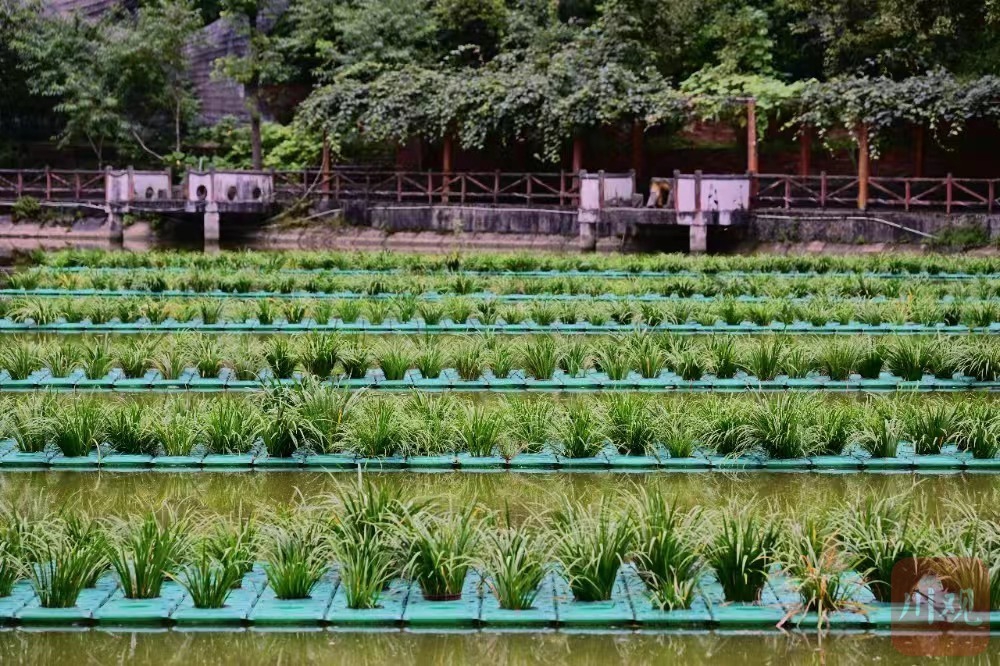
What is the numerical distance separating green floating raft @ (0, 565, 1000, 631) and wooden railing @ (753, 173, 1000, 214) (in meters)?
21.5

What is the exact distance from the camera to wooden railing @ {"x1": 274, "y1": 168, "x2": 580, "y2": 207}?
31.4 meters

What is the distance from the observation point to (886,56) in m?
29.1

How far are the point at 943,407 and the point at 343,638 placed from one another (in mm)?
5316

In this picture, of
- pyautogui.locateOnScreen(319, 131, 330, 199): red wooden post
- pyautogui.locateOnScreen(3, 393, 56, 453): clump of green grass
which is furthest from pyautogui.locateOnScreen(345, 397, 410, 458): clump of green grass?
pyautogui.locateOnScreen(319, 131, 330, 199): red wooden post

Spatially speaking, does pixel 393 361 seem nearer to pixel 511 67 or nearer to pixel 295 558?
pixel 295 558

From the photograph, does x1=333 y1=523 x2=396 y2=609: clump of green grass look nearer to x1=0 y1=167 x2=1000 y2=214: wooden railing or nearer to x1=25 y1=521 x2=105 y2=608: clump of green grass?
x1=25 y1=521 x2=105 y2=608: clump of green grass

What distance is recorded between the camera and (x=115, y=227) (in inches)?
1271

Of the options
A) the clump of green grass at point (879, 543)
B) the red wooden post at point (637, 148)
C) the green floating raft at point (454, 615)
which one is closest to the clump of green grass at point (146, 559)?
the green floating raft at point (454, 615)

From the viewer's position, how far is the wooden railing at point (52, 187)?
1319 inches

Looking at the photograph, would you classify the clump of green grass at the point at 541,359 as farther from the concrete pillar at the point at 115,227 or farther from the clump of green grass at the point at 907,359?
the concrete pillar at the point at 115,227

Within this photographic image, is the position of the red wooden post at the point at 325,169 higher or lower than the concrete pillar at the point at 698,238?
higher

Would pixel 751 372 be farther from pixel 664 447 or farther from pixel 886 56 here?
pixel 886 56

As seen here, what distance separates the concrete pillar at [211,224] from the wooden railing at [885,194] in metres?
12.0

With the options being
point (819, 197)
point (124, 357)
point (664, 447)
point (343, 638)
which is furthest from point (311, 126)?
point (343, 638)
